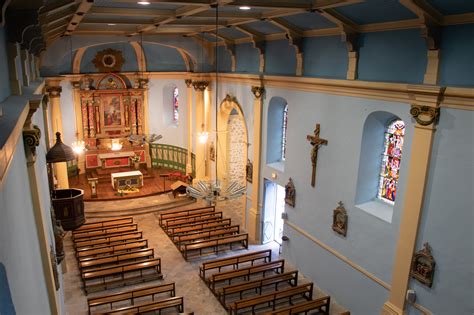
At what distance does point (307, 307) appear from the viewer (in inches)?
408

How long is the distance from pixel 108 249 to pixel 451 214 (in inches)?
412

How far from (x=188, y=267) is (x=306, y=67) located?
7.57 meters

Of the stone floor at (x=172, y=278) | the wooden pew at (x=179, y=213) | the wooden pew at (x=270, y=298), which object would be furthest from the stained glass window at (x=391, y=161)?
the wooden pew at (x=179, y=213)

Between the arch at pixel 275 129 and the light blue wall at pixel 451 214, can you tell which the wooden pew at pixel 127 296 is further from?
the light blue wall at pixel 451 214

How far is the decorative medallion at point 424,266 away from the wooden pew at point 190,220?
906 centimetres

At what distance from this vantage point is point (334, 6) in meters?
8.48

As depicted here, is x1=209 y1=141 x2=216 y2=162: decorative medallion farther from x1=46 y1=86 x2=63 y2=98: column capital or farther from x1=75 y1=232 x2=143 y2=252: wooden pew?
x1=46 y1=86 x2=63 y2=98: column capital

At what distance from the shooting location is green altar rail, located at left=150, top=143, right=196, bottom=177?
22.5 metres

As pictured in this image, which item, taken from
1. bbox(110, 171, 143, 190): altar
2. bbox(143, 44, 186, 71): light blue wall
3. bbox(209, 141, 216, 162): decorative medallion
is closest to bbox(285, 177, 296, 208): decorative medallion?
bbox(209, 141, 216, 162): decorative medallion

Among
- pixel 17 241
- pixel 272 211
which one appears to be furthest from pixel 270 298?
pixel 17 241

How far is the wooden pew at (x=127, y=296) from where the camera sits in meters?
10.5

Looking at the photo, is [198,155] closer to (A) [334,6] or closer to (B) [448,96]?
(A) [334,6]

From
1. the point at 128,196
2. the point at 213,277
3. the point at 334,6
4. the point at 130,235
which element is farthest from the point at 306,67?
the point at 128,196

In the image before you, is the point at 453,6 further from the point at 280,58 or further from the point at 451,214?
the point at 280,58
